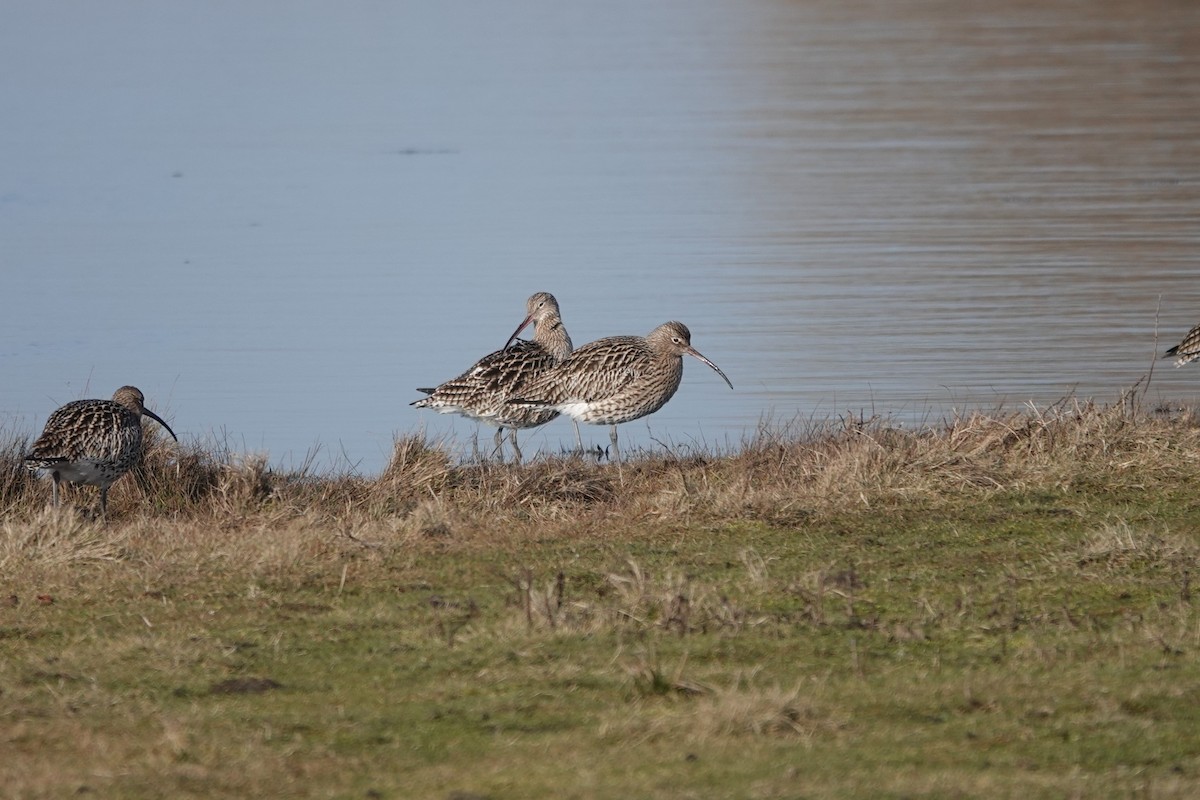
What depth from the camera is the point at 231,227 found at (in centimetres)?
2647

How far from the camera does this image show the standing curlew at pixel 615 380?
13977 mm

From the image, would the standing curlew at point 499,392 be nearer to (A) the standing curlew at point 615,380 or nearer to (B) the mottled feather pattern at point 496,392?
(B) the mottled feather pattern at point 496,392

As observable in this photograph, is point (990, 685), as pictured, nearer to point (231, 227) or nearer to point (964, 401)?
point (964, 401)

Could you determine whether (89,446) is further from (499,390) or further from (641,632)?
(641,632)

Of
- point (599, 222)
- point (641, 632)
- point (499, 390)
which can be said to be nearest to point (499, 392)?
point (499, 390)

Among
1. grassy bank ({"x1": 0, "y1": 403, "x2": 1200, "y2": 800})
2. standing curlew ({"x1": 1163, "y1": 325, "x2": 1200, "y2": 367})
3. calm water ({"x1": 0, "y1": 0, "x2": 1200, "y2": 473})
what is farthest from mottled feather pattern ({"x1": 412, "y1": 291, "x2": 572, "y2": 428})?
standing curlew ({"x1": 1163, "y1": 325, "x2": 1200, "y2": 367})

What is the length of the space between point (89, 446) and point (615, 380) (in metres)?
4.01

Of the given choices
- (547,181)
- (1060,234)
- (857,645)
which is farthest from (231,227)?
(857,645)

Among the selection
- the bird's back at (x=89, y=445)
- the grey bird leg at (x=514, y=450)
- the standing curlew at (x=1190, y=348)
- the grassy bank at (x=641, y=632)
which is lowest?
the grassy bank at (x=641, y=632)

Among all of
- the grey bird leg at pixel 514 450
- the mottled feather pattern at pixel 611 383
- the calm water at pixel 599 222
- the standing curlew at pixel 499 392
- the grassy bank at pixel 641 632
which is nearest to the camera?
the grassy bank at pixel 641 632

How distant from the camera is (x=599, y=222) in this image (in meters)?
26.3

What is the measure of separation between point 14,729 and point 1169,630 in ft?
15.0

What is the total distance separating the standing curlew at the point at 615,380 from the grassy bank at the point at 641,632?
6.66ft

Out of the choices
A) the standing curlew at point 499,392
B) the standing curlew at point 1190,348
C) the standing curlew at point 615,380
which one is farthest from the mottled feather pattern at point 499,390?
the standing curlew at point 1190,348
